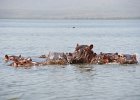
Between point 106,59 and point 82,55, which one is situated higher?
point 82,55

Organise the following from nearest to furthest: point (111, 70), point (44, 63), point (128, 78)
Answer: point (128, 78) < point (111, 70) < point (44, 63)

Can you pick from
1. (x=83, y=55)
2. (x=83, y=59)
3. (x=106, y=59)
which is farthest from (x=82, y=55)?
(x=106, y=59)

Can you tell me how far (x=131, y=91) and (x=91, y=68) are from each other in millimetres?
8031

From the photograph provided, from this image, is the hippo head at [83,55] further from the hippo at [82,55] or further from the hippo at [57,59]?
the hippo at [57,59]

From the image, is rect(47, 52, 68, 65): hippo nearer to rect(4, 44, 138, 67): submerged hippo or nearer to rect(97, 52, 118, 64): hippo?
rect(4, 44, 138, 67): submerged hippo

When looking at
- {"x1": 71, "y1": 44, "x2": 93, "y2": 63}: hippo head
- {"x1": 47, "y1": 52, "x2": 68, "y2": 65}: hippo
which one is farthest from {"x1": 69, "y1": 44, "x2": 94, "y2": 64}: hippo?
{"x1": 47, "y1": 52, "x2": 68, "y2": 65}: hippo

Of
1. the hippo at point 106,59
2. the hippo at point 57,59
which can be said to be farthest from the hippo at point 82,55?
the hippo at point 106,59

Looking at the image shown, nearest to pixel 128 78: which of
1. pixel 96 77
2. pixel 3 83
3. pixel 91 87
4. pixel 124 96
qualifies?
pixel 96 77

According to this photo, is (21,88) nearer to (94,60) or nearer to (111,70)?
(111,70)

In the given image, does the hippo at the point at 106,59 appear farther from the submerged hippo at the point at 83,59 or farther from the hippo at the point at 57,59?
the hippo at the point at 57,59

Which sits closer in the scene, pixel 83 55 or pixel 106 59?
pixel 83 55

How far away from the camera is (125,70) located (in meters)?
26.1

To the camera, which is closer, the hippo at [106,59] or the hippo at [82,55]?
the hippo at [82,55]

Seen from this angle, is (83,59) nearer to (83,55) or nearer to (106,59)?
(83,55)
